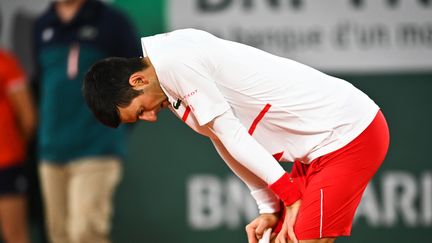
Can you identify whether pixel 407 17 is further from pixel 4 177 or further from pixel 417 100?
pixel 4 177

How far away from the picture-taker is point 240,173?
376cm

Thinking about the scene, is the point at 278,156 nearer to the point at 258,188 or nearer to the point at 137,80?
the point at 258,188

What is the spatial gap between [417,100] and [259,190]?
10.2ft

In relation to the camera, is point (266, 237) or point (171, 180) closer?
point (266, 237)

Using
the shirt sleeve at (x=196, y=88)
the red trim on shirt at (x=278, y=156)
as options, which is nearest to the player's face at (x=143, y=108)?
the shirt sleeve at (x=196, y=88)

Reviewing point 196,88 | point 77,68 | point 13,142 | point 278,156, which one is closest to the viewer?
point 196,88

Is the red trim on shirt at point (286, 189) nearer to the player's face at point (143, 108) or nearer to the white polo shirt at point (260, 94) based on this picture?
the white polo shirt at point (260, 94)

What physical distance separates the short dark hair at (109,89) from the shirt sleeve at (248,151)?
0.33 metres

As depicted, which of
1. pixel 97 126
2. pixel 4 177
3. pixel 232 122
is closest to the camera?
pixel 232 122

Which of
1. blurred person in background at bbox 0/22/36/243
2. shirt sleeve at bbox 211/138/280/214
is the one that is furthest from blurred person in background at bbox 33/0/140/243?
shirt sleeve at bbox 211/138/280/214

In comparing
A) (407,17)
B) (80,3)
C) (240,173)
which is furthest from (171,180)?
(240,173)

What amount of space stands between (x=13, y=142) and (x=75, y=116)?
28.3 inches

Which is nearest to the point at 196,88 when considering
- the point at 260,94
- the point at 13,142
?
the point at 260,94

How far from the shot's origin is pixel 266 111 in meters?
3.52
